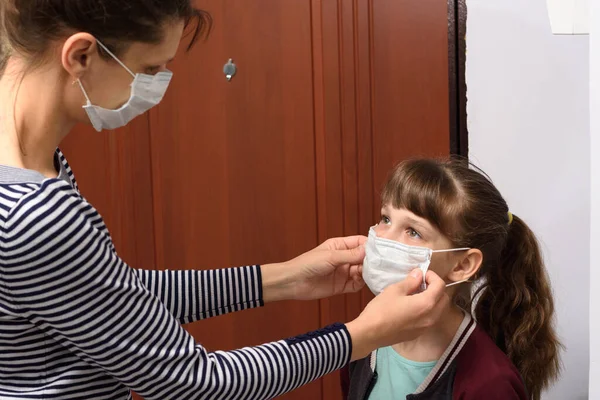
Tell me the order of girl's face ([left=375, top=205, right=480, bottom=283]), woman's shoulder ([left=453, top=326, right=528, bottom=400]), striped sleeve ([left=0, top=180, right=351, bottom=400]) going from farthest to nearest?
girl's face ([left=375, top=205, right=480, bottom=283]) < woman's shoulder ([left=453, top=326, right=528, bottom=400]) < striped sleeve ([left=0, top=180, right=351, bottom=400])

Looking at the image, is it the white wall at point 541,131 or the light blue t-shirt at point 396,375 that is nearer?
the light blue t-shirt at point 396,375

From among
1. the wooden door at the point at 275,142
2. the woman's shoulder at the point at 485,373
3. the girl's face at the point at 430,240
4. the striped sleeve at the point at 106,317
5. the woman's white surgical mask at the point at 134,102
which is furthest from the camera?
the wooden door at the point at 275,142

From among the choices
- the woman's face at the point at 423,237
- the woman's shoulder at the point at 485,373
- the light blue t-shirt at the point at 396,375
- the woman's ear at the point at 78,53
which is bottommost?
the light blue t-shirt at the point at 396,375

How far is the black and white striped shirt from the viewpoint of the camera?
89cm

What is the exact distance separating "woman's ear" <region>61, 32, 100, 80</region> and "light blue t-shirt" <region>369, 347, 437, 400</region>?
87 centimetres

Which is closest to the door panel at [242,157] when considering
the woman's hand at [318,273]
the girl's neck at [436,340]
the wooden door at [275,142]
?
the wooden door at [275,142]

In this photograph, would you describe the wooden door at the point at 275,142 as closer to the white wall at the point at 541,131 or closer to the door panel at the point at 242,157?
the door panel at the point at 242,157

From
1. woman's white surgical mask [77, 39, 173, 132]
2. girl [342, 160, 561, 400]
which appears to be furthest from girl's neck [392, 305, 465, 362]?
woman's white surgical mask [77, 39, 173, 132]

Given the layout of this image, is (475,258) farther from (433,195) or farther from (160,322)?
(160,322)

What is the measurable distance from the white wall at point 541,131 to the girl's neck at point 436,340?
53cm

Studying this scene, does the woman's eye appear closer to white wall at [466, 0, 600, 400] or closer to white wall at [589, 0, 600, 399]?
white wall at [589, 0, 600, 399]

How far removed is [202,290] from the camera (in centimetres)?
134

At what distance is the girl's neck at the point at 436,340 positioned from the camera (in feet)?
4.76

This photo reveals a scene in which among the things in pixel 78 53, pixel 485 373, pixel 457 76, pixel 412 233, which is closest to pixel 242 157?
pixel 457 76
